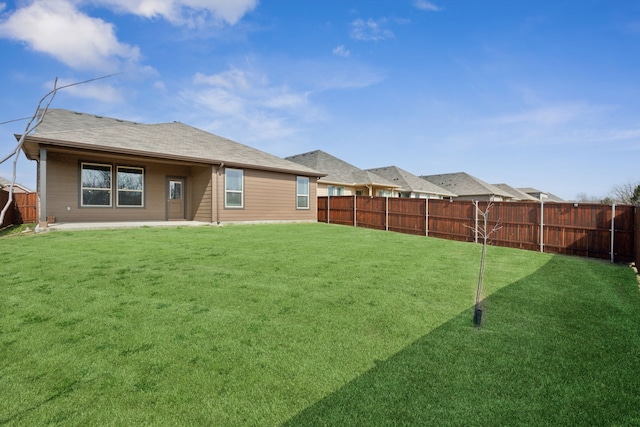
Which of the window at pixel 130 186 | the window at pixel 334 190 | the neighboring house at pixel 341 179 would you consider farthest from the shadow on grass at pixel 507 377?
the window at pixel 334 190

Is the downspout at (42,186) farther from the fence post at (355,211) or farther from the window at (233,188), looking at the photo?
the fence post at (355,211)

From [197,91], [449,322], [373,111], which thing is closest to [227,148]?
[197,91]

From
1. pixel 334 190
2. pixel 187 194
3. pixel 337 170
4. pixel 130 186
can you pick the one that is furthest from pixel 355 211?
pixel 130 186

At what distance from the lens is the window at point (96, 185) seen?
1214 centimetres

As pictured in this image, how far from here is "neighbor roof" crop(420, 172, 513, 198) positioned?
33706 mm

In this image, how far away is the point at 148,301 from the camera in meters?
4.20

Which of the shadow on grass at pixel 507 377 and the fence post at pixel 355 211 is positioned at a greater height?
the fence post at pixel 355 211

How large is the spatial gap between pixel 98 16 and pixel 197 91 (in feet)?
20.1

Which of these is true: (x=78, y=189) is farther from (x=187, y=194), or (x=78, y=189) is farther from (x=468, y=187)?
A: (x=468, y=187)

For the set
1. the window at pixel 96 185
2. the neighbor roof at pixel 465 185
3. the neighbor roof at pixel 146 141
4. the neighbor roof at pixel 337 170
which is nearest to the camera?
the neighbor roof at pixel 146 141

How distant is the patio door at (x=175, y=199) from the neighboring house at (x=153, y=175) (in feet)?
0.15

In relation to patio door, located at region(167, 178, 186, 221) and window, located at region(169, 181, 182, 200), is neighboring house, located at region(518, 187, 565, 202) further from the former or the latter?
window, located at region(169, 181, 182, 200)

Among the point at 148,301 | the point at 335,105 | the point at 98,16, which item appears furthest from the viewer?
the point at 335,105

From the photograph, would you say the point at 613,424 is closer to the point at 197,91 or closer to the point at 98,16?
the point at 98,16
